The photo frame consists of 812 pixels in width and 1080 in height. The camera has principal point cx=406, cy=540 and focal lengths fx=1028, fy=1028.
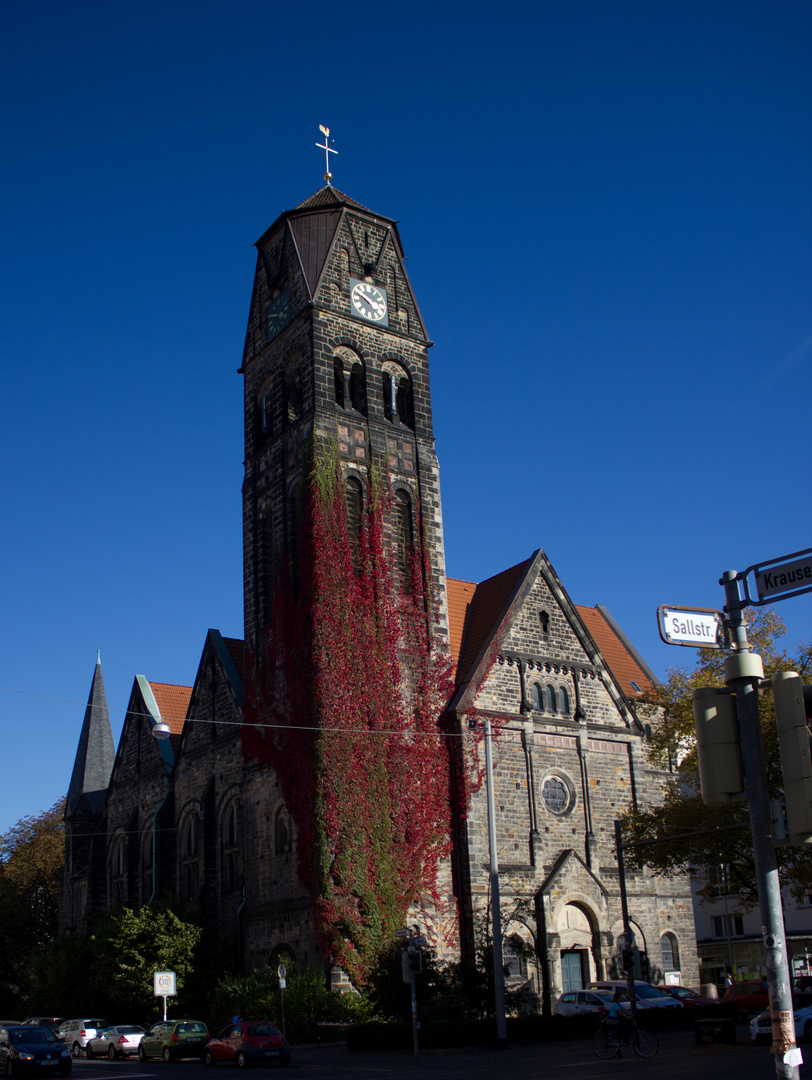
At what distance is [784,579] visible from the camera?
6652 millimetres

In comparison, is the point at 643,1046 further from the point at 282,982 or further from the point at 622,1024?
the point at 282,982

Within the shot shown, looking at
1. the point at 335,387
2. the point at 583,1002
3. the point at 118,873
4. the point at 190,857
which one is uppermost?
the point at 335,387

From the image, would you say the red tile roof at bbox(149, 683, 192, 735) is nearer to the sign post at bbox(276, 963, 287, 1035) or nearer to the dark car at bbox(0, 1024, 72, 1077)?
the sign post at bbox(276, 963, 287, 1035)

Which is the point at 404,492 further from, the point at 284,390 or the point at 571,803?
the point at 571,803

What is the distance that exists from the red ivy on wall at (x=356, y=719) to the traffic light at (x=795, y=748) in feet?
87.6

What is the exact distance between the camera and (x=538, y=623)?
3741 centimetres

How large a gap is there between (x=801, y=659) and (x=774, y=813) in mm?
27434

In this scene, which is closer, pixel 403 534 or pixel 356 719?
pixel 356 719

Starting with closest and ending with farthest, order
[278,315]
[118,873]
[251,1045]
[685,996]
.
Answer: [251,1045] → [685,996] → [278,315] → [118,873]

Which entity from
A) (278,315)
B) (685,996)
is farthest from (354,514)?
(685,996)

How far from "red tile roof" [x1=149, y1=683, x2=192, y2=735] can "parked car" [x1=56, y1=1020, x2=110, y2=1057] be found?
13.0m

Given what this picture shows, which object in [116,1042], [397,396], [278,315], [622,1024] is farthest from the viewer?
[278,315]

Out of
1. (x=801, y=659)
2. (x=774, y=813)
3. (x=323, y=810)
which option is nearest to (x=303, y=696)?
(x=323, y=810)

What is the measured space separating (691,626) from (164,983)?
29085 mm
